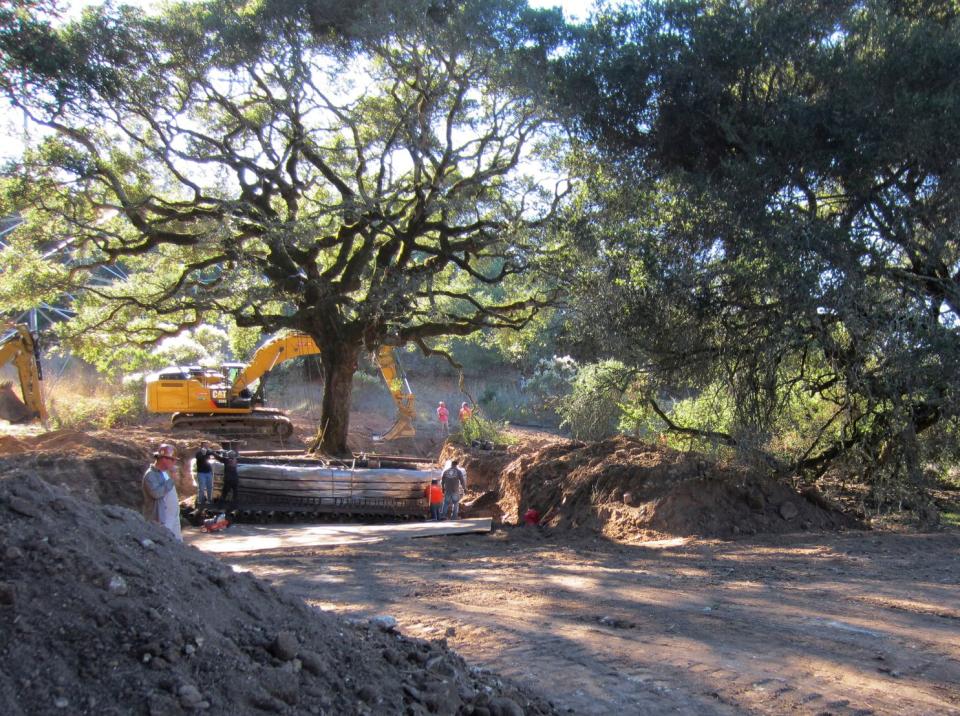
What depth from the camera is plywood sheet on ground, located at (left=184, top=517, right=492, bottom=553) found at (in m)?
11.6

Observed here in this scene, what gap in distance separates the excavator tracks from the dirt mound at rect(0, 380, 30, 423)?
4306mm

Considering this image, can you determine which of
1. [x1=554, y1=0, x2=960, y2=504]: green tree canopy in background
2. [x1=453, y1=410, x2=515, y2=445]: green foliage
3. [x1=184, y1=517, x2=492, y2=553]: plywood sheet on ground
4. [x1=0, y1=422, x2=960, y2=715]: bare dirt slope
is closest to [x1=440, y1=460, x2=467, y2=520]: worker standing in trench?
[x1=184, y1=517, x2=492, y2=553]: plywood sheet on ground

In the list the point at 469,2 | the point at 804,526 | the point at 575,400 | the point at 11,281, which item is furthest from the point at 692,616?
the point at 11,281

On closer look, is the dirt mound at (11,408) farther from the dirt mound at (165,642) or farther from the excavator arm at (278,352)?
the dirt mound at (165,642)

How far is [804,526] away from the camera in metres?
11.7

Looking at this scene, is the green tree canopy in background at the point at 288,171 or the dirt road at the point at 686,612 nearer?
the dirt road at the point at 686,612

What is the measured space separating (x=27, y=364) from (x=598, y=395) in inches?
689

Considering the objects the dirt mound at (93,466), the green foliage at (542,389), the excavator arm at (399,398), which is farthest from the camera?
the green foliage at (542,389)

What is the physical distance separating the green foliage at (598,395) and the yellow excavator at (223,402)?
10454 mm

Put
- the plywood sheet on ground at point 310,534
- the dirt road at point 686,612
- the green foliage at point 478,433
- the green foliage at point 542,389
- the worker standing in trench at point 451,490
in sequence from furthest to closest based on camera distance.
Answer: the green foliage at point 542,389 < the green foliage at point 478,433 < the worker standing in trench at point 451,490 < the plywood sheet on ground at point 310,534 < the dirt road at point 686,612

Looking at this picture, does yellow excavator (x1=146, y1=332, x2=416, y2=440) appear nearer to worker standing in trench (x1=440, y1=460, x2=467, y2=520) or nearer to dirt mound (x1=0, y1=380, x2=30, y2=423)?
dirt mound (x1=0, y1=380, x2=30, y2=423)

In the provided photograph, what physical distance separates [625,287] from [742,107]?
2946mm

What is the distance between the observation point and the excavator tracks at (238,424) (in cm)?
2512

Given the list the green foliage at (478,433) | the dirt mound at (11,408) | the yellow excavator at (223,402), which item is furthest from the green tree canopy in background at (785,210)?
the dirt mound at (11,408)
